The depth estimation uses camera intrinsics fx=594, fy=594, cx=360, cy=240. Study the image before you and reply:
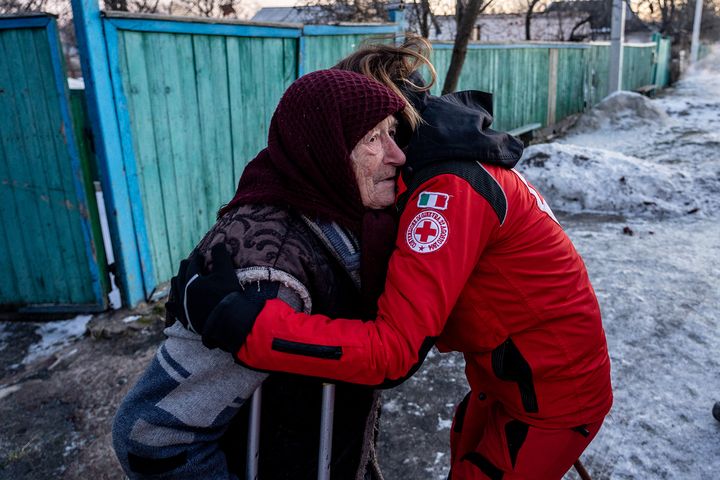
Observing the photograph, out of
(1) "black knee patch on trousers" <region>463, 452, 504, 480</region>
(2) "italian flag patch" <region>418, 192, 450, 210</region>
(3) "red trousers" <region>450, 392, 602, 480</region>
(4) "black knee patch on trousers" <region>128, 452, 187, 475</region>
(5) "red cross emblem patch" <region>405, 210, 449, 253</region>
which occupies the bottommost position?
(1) "black knee patch on trousers" <region>463, 452, 504, 480</region>

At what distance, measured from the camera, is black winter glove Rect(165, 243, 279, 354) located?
3.96 feet

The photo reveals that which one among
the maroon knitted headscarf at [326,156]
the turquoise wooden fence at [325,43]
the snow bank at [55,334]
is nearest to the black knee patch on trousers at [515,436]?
the maroon knitted headscarf at [326,156]

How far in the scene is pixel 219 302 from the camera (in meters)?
1.22

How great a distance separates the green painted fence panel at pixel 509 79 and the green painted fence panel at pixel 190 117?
12.6 ft

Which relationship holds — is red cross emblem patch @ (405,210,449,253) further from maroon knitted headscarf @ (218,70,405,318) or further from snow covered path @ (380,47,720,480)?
snow covered path @ (380,47,720,480)

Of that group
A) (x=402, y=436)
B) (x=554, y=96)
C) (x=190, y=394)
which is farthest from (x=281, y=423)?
(x=554, y=96)

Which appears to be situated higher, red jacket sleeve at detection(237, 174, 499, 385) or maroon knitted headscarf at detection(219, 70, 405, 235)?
maroon knitted headscarf at detection(219, 70, 405, 235)

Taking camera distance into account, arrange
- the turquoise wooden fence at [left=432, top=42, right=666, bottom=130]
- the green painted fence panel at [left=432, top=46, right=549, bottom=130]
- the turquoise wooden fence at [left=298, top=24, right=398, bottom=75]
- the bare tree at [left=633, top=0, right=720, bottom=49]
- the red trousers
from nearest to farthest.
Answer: the red trousers, the turquoise wooden fence at [left=298, top=24, right=398, bottom=75], the green painted fence panel at [left=432, top=46, right=549, bottom=130], the turquoise wooden fence at [left=432, top=42, right=666, bottom=130], the bare tree at [left=633, top=0, right=720, bottom=49]

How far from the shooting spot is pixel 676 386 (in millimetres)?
3479

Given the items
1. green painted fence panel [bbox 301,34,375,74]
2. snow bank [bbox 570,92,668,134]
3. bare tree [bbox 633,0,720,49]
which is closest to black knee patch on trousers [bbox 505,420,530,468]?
green painted fence panel [bbox 301,34,375,74]

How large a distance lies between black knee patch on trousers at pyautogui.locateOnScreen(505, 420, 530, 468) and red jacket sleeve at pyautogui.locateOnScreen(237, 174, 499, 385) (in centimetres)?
54

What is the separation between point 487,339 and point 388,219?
0.47 meters

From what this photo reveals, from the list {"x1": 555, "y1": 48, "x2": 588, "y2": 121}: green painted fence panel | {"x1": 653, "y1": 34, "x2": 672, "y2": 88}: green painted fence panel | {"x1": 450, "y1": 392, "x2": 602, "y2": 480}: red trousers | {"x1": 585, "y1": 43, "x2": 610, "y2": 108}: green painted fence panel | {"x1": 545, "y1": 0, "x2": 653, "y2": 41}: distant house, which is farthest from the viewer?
{"x1": 545, "y1": 0, "x2": 653, "y2": 41}: distant house

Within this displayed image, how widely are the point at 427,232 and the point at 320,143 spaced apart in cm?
33
